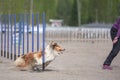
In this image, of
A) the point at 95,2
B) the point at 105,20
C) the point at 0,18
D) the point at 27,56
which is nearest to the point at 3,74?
the point at 27,56

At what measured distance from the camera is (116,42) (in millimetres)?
15453

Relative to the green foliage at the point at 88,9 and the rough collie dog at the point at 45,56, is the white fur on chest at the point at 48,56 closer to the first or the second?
the rough collie dog at the point at 45,56

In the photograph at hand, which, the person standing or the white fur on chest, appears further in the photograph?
the person standing

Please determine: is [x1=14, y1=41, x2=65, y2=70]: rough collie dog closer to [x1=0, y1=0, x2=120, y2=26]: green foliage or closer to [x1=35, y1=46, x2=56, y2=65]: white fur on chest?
[x1=35, y1=46, x2=56, y2=65]: white fur on chest

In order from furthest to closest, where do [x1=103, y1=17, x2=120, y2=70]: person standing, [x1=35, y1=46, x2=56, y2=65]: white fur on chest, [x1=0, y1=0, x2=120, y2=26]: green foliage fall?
[x1=0, y1=0, x2=120, y2=26]: green foliage → [x1=103, y1=17, x2=120, y2=70]: person standing → [x1=35, y1=46, x2=56, y2=65]: white fur on chest

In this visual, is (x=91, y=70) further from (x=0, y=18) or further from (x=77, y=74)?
(x=0, y=18)

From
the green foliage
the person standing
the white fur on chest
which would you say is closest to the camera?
the white fur on chest

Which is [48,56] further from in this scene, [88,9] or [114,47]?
[88,9]

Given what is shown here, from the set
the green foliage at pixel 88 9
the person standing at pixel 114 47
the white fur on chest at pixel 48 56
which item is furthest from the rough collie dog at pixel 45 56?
the green foliage at pixel 88 9

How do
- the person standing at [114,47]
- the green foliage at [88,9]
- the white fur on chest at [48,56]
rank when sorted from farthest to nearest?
1. the green foliage at [88,9]
2. the person standing at [114,47]
3. the white fur on chest at [48,56]

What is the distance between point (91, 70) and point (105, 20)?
70450mm

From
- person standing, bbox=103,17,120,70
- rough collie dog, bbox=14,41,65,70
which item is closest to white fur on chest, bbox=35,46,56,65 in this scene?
rough collie dog, bbox=14,41,65,70

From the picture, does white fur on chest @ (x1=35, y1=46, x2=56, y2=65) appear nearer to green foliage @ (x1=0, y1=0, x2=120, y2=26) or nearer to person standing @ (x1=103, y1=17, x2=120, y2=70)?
person standing @ (x1=103, y1=17, x2=120, y2=70)

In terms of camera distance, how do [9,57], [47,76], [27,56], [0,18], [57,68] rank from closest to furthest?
[47,76] → [27,56] → [57,68] → [9,57] → [0,18]
